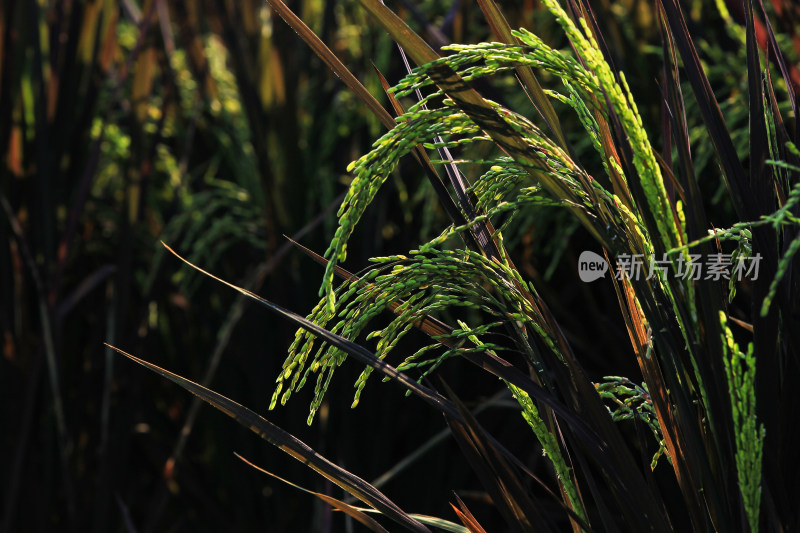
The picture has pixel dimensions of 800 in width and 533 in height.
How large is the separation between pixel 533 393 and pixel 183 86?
1992mm

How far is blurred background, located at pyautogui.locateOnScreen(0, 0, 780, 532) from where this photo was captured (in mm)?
1715

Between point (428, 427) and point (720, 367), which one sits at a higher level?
point (720, 367)

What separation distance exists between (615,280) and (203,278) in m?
1.30

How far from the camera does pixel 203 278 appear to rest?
6.25 ft

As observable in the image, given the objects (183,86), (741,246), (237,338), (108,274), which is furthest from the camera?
(183,86)

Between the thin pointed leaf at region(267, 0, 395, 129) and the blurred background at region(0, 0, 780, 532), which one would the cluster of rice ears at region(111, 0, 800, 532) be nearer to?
the thin pointed leaf at region(267, 0, 395, 129)

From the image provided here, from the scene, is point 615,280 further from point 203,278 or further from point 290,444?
point 203,278

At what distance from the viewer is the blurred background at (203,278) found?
1715 millimetres

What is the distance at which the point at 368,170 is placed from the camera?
2.04ft

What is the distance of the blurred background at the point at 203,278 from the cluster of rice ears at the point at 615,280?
787 mm

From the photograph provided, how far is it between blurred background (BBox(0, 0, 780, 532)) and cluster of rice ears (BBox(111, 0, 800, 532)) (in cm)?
79

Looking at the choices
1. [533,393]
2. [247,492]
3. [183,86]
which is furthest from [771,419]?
[183,86]

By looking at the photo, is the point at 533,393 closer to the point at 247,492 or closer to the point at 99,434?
the point at 247,492

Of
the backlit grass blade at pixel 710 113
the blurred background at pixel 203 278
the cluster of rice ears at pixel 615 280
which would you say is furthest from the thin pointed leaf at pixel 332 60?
the blurred background at pixel 203 278
